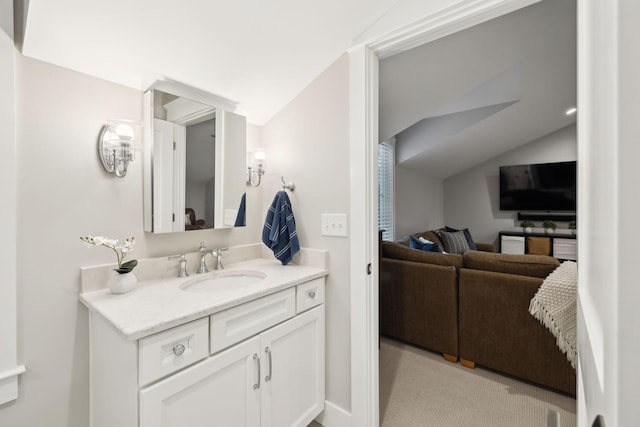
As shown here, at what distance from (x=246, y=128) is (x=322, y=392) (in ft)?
5.54

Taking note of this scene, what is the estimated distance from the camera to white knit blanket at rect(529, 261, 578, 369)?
1.59 metres

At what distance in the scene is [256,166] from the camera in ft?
6.43

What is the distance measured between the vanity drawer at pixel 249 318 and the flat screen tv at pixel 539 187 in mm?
5331

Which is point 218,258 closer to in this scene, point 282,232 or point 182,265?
point 182,265

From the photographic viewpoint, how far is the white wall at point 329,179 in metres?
1.63

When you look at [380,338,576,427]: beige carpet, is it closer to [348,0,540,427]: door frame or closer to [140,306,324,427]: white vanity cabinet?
[348,0,540,427]: door frame

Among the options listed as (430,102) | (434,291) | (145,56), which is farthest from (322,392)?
(430,102)

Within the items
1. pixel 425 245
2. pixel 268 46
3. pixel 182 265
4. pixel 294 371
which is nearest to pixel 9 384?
pixel 182 265

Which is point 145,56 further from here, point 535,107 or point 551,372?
point 535,107

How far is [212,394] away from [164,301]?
403 mm

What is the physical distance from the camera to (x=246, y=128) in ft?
6.46

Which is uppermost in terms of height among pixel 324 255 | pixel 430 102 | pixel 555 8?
pixel 555 8

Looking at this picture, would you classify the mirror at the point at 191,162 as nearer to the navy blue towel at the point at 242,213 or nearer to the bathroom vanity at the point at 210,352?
the navy blue towel at the point at 242,213

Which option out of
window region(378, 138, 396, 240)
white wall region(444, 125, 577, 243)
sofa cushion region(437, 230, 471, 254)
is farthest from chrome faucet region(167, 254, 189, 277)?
white wall region(444, 125, 577, 243)
